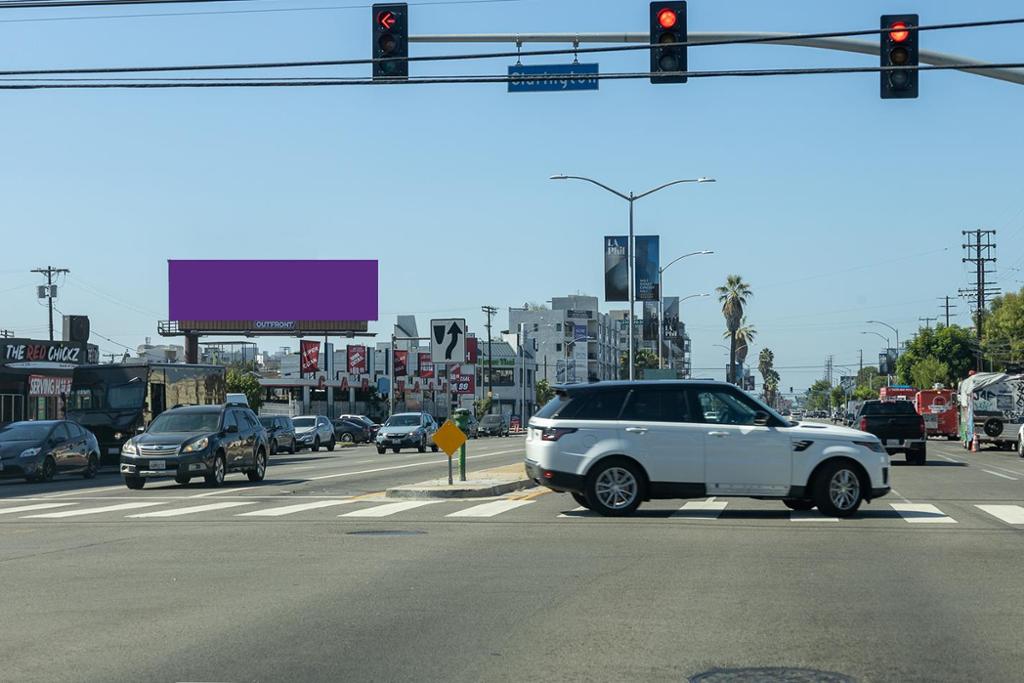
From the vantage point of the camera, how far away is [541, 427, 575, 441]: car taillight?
1791 centimetres

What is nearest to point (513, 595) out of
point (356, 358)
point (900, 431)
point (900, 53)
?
point (900, 53)

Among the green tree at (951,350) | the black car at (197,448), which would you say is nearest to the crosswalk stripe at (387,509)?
the black car at (197,448)

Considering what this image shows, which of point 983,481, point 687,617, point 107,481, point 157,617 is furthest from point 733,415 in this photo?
point 107,481

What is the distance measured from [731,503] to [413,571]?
9235 mm

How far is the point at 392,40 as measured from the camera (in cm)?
1884

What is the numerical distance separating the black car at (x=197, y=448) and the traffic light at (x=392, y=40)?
1048 cm

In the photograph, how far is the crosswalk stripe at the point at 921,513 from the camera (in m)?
17.3

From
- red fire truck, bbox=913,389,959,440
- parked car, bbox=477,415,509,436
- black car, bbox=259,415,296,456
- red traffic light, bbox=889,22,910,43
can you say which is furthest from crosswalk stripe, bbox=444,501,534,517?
parked car, bbox=477,415,509,436

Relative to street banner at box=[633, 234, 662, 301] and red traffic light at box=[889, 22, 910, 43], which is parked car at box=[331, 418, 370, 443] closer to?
street banner at box=[633, 234, 662, 301]

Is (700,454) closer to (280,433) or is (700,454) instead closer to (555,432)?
(555,432)

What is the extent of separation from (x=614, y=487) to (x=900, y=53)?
23.7ft

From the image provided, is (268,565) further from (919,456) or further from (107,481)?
(919,456)

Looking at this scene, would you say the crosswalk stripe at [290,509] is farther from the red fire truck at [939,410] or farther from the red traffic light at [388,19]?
the red fire truck at [939,410]

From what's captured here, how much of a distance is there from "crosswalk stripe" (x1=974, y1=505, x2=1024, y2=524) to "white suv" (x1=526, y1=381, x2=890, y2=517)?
1.64 metres
